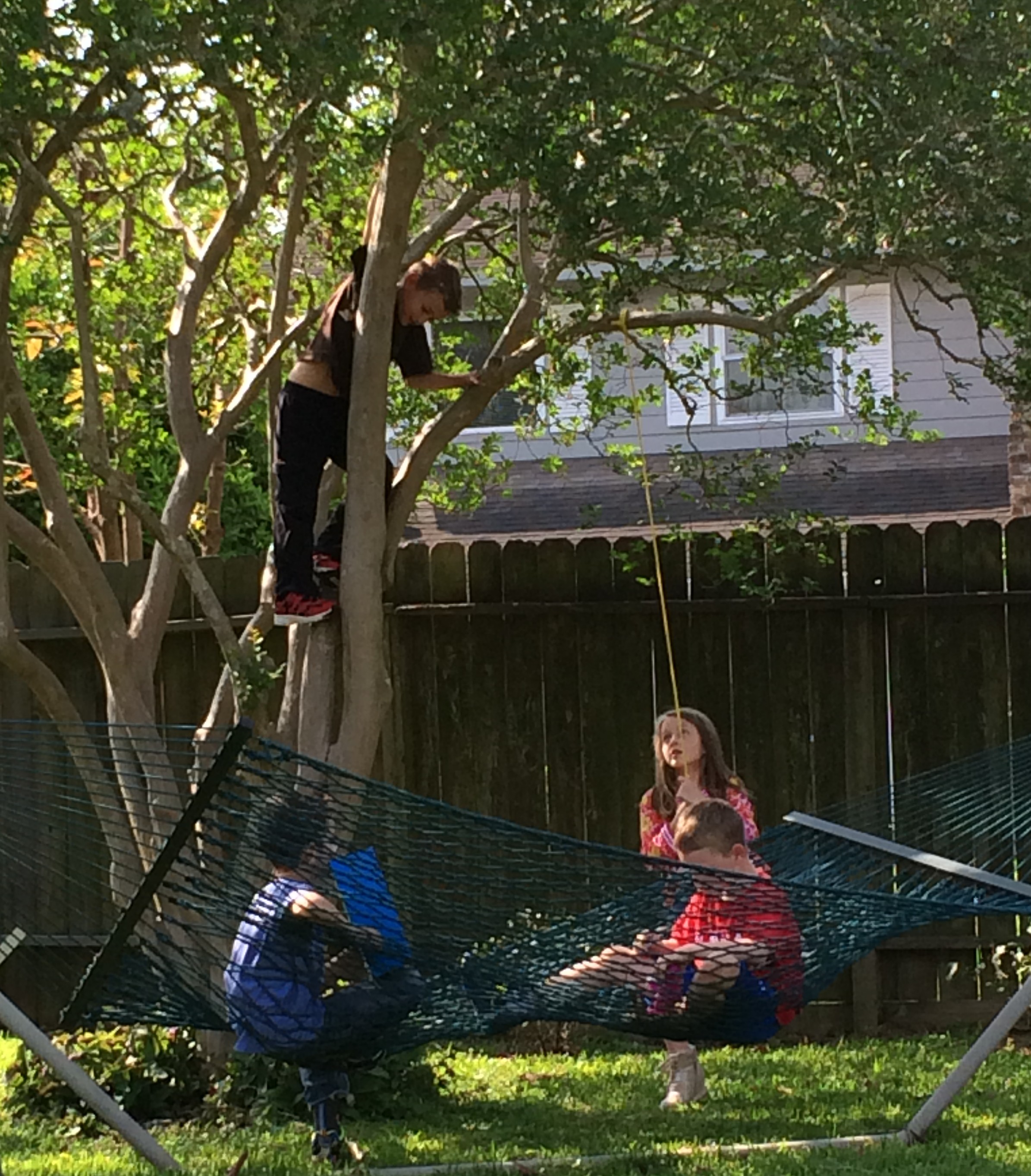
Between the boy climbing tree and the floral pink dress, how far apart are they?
1.34 metres

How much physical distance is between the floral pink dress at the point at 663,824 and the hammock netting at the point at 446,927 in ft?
3.26

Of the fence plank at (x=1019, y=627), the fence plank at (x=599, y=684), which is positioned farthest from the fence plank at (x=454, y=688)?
the fence plank at (x=1019, y=627)

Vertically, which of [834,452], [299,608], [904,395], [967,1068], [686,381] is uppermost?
[904,395]

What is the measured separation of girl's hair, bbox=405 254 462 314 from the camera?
4.22 m

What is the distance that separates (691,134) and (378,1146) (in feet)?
8.62

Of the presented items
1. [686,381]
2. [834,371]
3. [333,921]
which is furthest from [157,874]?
[834,371]

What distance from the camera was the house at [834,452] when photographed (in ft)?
33.8

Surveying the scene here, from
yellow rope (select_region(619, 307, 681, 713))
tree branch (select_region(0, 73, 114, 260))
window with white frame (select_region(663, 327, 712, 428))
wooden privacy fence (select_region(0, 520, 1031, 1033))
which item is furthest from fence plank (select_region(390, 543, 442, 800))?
tree branch (select_region(0, 73, 114, 260))

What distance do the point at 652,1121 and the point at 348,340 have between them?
2.25 m

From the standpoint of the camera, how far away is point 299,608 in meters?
4.23

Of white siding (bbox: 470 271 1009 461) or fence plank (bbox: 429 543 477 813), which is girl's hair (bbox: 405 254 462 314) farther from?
white siding (bbox: 470 271 1009 461)

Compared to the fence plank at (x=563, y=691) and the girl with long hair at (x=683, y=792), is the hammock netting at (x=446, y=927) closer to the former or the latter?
the girl with long hair at (x=683, y=792)

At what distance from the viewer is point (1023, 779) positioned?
5098mm

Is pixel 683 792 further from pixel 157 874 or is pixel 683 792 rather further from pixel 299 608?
pixel 157 874
